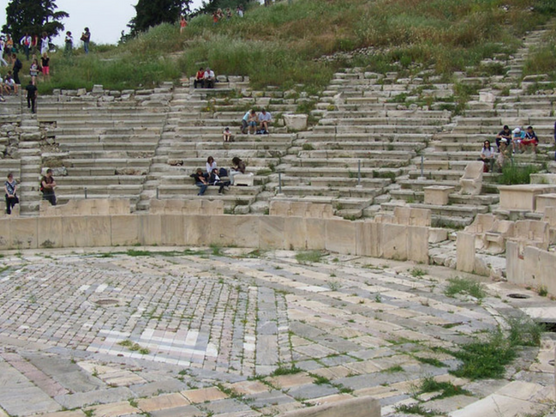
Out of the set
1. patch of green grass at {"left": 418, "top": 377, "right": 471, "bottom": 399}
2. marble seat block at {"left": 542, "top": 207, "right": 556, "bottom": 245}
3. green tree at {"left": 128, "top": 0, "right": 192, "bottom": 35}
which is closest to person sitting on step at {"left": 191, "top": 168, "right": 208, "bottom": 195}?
marble seat block at {"left": 542, "top": 207, "right": 556, "bottom": 245}

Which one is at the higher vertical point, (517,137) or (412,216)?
(517,137)

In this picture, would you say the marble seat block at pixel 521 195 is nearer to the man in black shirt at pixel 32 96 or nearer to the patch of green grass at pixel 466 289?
the patch of green grass at pixel 466 289

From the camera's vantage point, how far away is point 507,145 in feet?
65.7

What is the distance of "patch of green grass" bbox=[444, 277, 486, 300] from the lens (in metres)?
12.5

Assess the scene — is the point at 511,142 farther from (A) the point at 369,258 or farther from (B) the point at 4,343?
(B) the point at 4,343

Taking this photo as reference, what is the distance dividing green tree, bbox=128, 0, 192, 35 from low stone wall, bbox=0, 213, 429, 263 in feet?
100

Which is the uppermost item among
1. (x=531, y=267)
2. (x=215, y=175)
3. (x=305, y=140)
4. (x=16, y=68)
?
(x=16, y=68)

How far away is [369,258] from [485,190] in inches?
172

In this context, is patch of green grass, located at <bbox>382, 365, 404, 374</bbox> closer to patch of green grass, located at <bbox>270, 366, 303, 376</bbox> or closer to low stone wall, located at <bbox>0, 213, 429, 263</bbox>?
patch of green grass, located at <bbox>270, 366, 303, 376</bbox>

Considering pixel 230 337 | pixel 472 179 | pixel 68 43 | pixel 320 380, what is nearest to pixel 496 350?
pixel 320 380

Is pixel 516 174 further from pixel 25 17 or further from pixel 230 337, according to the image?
pixel 25 17

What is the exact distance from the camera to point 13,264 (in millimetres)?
15141

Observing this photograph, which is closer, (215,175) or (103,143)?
(215,175)

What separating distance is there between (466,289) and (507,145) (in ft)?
27.4
